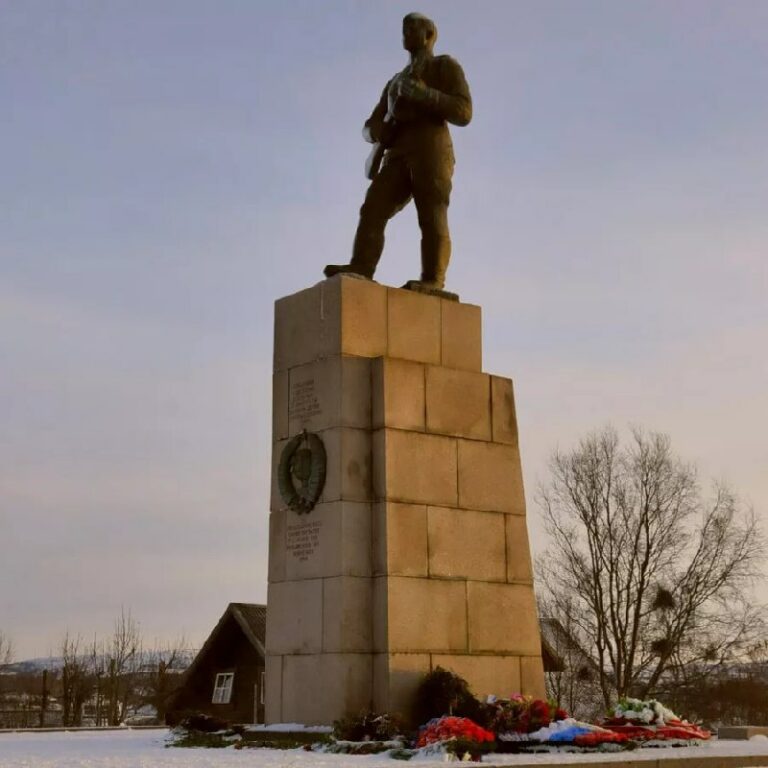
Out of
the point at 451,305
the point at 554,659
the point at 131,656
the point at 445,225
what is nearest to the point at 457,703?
the point at 451,305

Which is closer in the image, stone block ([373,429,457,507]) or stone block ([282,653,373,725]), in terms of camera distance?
stone block ([282,653,373,725])

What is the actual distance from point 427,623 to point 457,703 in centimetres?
101

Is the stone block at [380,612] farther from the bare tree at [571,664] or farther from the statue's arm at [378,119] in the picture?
the bare tree at [571,664]

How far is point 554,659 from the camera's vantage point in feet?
103

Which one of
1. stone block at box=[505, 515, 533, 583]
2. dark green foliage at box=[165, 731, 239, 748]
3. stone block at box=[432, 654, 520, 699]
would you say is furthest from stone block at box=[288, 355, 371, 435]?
dark green foliage at box=[165, 731, 239, 748]

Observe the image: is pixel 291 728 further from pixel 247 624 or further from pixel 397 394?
pixel 247 624

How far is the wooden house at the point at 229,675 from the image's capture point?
34312 mm

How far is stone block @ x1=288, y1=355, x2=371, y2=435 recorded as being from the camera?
1182 centimetres

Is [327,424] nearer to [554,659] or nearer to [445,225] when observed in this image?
[445,225]

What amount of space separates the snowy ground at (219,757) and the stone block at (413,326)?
4400mm

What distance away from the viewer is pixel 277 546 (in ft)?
40.2

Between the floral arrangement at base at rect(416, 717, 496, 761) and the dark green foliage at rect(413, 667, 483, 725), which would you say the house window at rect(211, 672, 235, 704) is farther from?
the floral arrangement at base at rect(416, 717, 496, 761)

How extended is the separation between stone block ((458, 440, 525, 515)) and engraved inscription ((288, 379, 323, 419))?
1.59 meters

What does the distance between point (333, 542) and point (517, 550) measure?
2.21m
